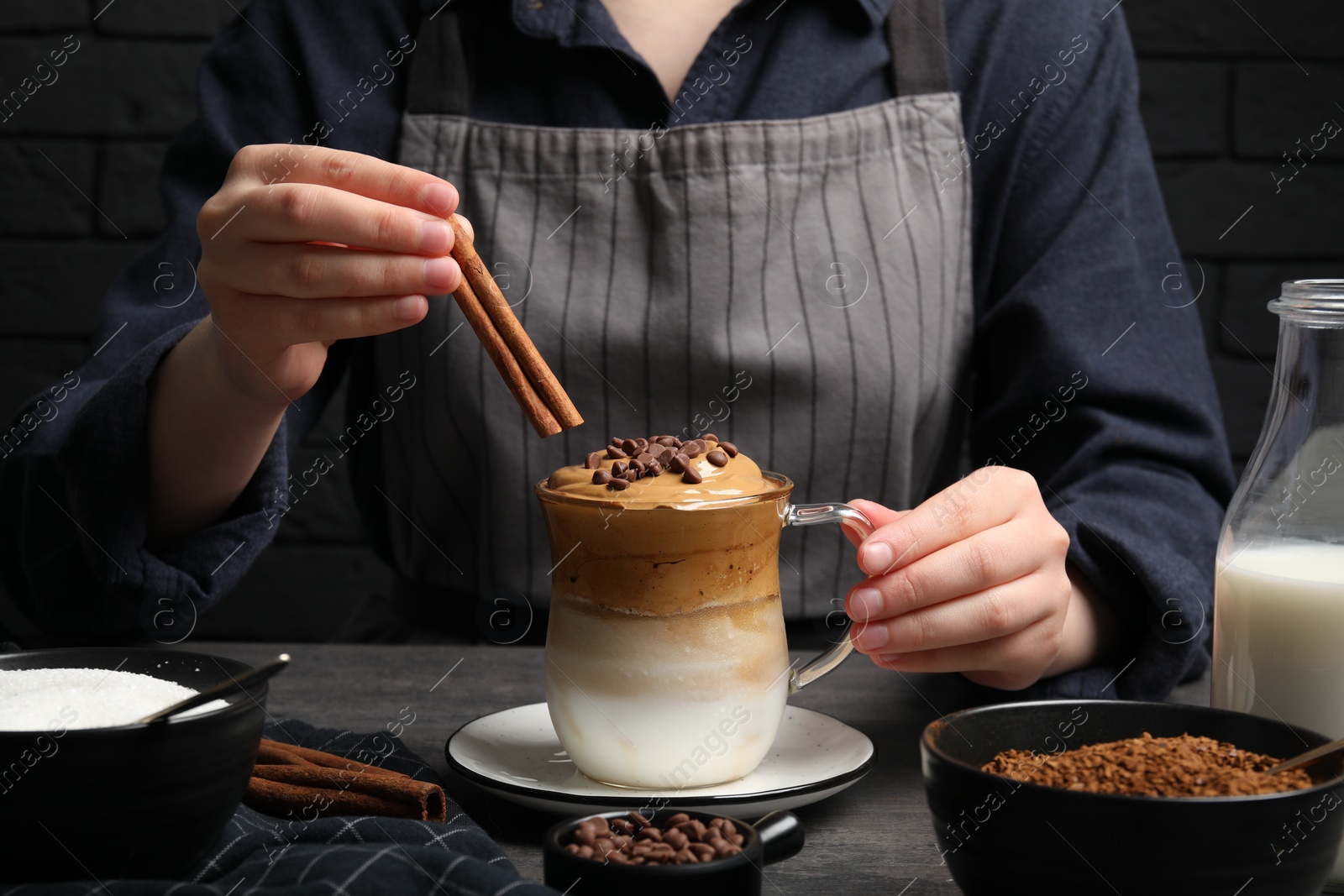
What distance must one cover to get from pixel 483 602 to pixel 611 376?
249 mm

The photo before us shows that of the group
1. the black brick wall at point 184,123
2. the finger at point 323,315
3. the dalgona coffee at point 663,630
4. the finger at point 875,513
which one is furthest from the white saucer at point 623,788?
the black brick wall at point 184,123

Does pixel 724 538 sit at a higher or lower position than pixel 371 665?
higher

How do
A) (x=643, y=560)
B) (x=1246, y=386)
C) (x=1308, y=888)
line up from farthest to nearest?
(x=1246, y=386)
(x=643, y=560)
(x=1308, y=888)

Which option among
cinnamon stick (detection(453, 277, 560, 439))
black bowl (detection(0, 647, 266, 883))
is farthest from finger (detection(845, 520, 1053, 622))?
black bowl (detection(0, 647, 266, 883))

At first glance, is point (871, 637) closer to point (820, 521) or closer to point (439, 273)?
point (820, 521)

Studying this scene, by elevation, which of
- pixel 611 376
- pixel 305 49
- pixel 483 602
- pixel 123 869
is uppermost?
pixel 305 49

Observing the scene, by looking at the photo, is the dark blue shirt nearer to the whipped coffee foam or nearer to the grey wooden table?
the grey wooden table

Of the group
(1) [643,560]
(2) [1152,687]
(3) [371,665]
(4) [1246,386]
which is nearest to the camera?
(1) [643,560]

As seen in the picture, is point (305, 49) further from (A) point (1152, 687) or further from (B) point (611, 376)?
(A) point (1152, 687)

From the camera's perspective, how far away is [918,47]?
112 cm

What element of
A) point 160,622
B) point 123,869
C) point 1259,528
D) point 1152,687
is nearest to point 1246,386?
point 1152,687

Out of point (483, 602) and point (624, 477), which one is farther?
point (483, 602)

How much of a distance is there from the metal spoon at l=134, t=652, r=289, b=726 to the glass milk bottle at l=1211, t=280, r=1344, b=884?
482 millimetres

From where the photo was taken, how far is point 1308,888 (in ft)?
1.59
